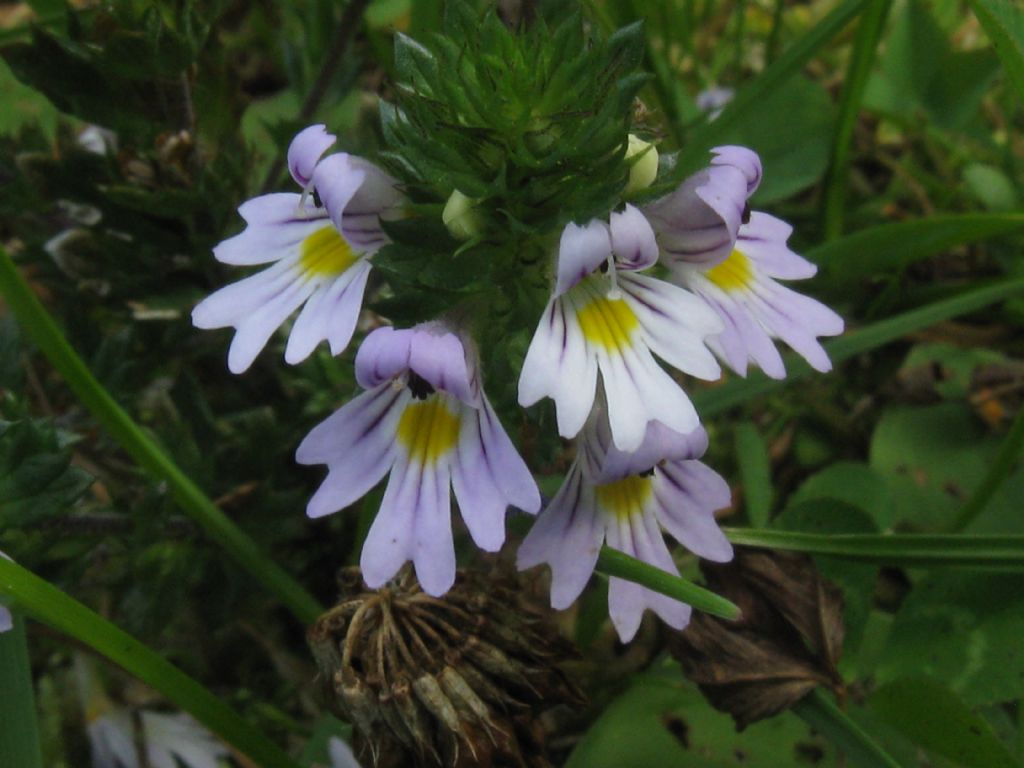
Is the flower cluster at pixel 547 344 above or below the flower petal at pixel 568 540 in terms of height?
above

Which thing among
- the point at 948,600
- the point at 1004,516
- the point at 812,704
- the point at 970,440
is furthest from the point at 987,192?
the point at 812,704

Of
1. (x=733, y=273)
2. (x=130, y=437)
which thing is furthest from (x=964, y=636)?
(x=130, y=437)

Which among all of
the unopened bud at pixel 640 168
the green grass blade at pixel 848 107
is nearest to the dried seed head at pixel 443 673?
the unopened bud at pixel 640 168

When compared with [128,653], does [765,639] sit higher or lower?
lower

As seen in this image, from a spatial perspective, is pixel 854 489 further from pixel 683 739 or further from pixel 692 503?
pixel 692 503

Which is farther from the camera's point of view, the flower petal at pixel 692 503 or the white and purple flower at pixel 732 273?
the flower petal at pixel 692 503

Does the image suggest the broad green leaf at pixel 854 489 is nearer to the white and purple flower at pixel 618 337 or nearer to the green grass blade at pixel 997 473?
the green grass blade at pixel 997 473

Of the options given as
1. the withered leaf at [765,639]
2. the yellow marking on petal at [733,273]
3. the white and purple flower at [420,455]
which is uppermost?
the white and purple flower at [420,455]

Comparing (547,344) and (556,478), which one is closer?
(547,344)
